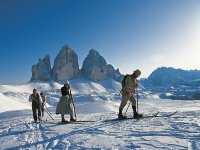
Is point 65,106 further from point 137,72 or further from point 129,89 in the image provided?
point 137,72

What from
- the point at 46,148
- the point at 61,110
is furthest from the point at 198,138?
the point at 61,110

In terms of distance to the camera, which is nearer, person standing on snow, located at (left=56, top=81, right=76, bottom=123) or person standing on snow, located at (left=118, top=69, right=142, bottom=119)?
person standing on snow, located at (left=118, top=69, right=142, bottom=119)

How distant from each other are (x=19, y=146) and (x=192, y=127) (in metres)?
5.51

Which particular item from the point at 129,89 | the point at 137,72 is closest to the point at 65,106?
the point at 129,89

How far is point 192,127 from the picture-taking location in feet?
34.4

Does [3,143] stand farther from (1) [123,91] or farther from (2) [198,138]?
(1) [123,91]

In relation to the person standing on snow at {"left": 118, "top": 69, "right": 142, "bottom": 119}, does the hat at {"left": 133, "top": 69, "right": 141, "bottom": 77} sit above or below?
above

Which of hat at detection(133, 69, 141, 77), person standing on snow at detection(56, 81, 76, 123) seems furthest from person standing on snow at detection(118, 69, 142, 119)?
person standing on snow at detection(56, 81, 76, 123)

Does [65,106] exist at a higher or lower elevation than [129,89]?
lower

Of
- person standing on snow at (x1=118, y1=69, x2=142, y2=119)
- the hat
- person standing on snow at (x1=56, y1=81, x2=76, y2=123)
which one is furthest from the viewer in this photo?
person standing on snow at (x1=56, y1=81, x2=76, y2=123)

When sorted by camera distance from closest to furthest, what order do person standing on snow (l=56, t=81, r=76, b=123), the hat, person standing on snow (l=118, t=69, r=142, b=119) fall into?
1. person standing on snow (l=118, t=69, r=142, b=119)
2. the hat
3. person standing on snow (l=56, t=81, r=76, b=123)

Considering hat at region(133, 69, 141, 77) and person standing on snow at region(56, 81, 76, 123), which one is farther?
person standing on snow at region(56, 81, 76, 123)

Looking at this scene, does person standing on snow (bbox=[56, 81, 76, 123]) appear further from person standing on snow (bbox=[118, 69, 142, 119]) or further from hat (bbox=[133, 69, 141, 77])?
hat (bbox=[133, 69, 141, 77])

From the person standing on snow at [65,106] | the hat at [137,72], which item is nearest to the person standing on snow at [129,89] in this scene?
the hat at [137,72]
